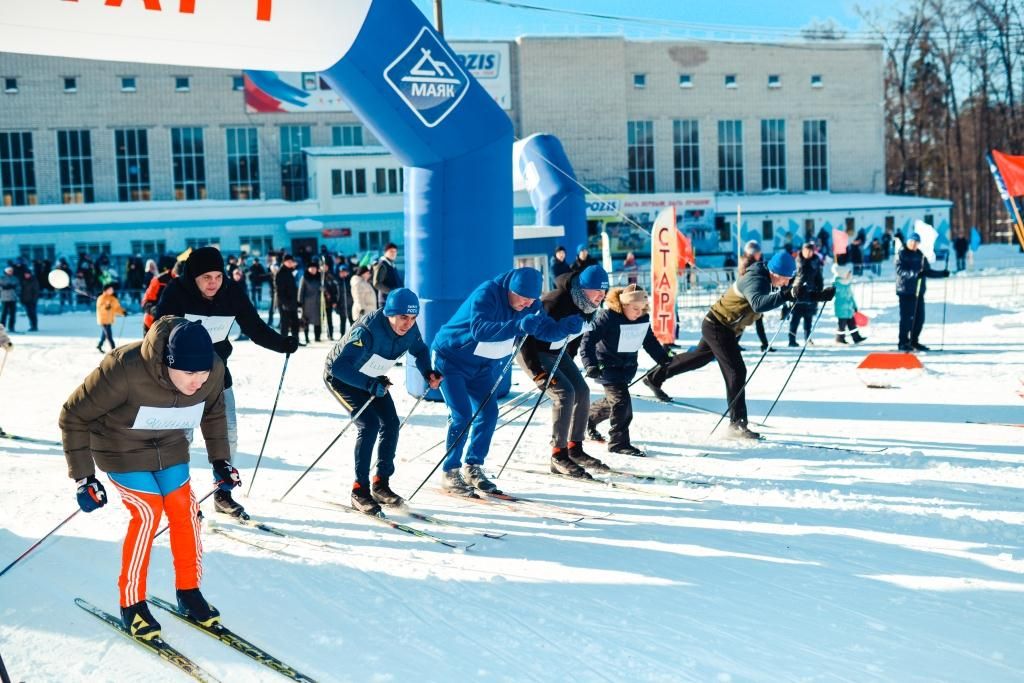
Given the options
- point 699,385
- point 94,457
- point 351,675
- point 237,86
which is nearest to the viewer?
point 351,675

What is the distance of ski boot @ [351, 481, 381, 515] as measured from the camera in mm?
5945

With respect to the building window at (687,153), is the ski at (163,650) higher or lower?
lower

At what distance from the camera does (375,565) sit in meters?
5.07

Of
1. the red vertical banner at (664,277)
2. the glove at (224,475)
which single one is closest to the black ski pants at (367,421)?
the glove at (224,475)

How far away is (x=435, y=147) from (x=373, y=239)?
28155mm

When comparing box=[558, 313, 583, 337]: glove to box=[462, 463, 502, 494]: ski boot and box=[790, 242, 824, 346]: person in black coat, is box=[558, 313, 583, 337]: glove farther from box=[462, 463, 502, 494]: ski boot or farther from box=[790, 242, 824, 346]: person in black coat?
box=[790, 242, 824, 346]: person in black coat

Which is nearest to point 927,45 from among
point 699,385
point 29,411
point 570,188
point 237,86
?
point 237,86

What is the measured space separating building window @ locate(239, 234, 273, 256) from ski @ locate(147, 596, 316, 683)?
1302 inches

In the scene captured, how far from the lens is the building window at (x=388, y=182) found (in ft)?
124

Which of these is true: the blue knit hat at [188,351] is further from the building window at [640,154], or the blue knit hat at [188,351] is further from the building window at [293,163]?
the building window at [640,154]

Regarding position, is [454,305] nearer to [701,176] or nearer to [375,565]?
[375,565]

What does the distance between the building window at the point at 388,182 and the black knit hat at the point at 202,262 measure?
32.5 metres

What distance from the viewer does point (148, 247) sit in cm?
3619

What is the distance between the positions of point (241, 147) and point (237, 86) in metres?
2.49
